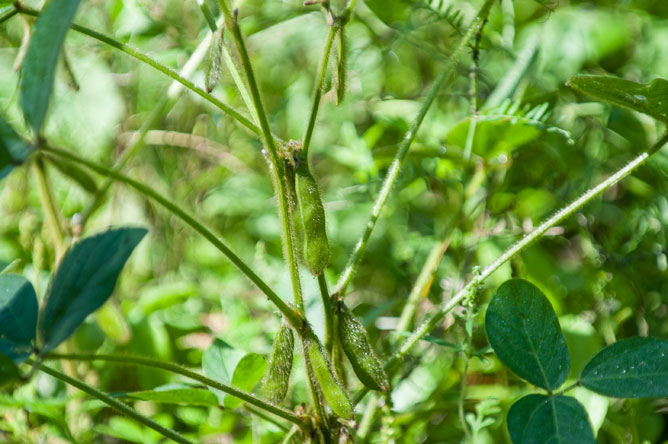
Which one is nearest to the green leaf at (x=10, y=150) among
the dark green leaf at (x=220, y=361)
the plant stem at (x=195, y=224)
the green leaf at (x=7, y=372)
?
the plant stem at (x=195, y=224)

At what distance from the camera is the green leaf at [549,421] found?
2.10ft

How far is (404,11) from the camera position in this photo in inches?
49.1

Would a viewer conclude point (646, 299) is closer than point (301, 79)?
Yes

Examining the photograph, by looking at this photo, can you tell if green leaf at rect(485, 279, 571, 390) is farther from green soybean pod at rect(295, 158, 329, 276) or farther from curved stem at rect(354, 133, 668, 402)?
green soybean pod at rect(295, 158, 329, 276)

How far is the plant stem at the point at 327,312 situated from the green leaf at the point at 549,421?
0.65 feet

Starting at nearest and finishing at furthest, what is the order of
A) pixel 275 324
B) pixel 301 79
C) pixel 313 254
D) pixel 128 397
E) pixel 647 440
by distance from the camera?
pixel 313 254 < pixel 128 397 < pixel 647 440 < pixel 275 324 < pixel 301 79

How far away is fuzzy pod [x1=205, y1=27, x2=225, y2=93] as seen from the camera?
0.65m

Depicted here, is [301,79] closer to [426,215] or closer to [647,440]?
[426,215]

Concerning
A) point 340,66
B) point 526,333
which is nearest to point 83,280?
point 340,66

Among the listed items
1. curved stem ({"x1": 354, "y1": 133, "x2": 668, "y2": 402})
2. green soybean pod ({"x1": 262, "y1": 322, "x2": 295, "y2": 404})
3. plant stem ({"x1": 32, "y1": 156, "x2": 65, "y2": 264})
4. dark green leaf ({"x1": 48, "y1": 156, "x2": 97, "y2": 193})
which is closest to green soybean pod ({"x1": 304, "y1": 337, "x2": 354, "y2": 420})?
green soybean pod ({"x1": 262, "y1": 322, "x2": 295, "y2": 404})

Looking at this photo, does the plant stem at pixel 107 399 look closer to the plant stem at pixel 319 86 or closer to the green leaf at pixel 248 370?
the green leaf at pixel 248 370

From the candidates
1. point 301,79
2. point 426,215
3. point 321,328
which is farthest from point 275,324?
point 301,79

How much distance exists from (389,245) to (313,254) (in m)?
0.77

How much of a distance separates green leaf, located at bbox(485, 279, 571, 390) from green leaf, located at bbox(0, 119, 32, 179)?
1.57 ft
